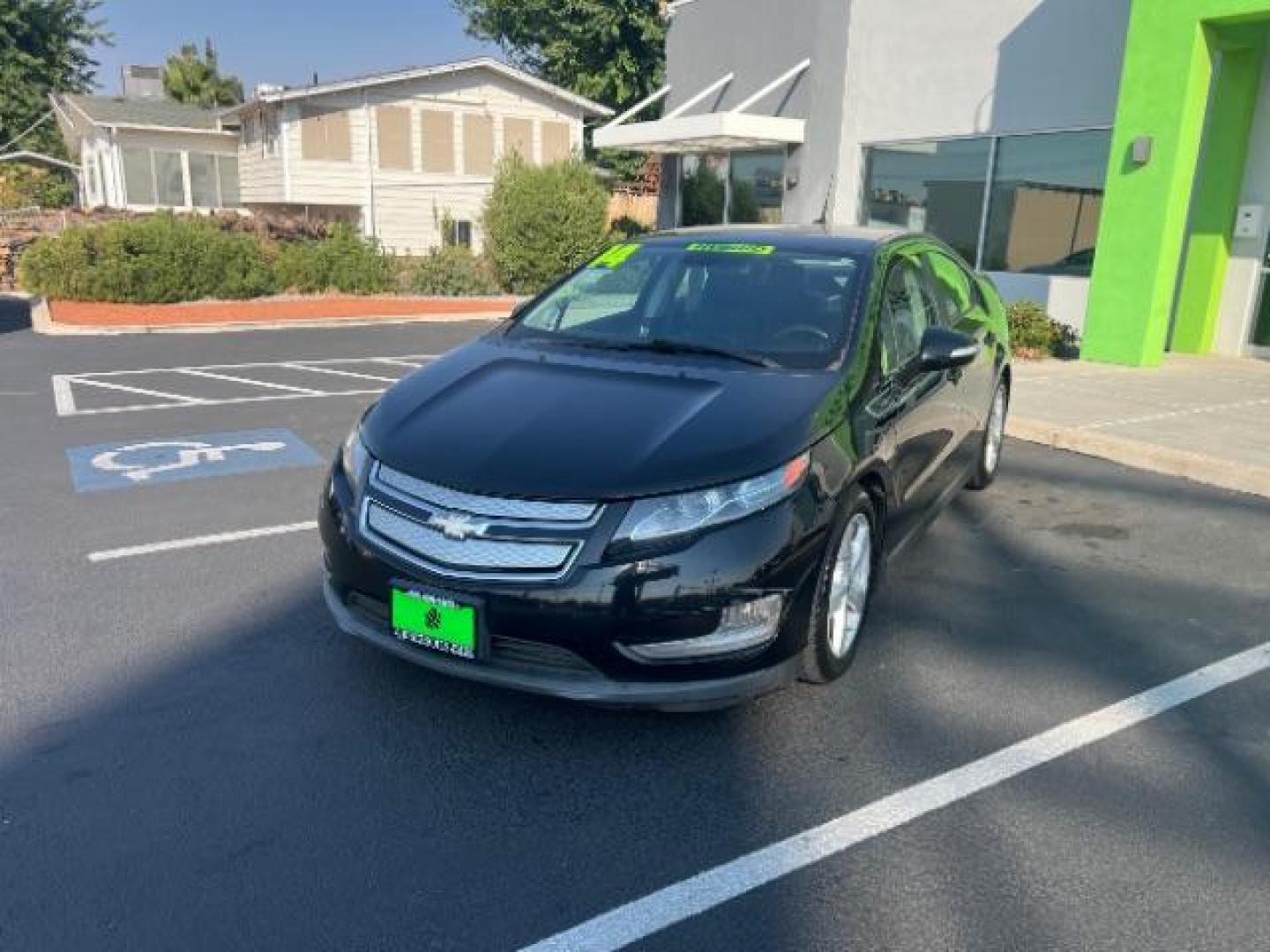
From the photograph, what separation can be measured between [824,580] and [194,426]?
5.83m

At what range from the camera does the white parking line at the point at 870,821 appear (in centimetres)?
234

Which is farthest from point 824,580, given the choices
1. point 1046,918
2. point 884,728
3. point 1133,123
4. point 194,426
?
point 1133,123

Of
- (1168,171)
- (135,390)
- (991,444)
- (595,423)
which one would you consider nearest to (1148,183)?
(1168,171)

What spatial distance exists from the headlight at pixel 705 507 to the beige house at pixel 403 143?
22.9 meters

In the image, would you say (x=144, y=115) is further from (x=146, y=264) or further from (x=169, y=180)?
(x=146, y=264)

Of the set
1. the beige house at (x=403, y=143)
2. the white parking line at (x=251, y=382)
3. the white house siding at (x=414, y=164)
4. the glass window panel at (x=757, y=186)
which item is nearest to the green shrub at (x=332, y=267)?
the glass window panel at (x=757, y=186)

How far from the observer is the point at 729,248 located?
447 centimetres

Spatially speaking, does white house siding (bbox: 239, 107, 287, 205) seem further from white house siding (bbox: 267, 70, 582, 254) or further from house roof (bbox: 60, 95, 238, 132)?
house roof (bbox: 60, 95, 238, 132)

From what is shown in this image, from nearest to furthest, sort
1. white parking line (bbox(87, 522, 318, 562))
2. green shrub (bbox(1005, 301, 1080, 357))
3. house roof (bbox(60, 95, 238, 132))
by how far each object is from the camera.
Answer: white parking line (bbox(87, 522, 318, 562))
green shrub (bbox(1005, 301, 1080, 357))
house roof (bbox(60, 95, 238, 132))

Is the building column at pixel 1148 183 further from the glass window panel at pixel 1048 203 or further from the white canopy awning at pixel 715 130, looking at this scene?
the white canopy awning at pixel 715 130

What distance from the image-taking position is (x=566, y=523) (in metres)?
2.84

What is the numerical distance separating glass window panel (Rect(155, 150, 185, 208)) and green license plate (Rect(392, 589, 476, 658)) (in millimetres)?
31380

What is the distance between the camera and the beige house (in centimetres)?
2500

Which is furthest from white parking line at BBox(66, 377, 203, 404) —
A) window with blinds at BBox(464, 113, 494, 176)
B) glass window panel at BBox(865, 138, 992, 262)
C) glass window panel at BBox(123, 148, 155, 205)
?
glass window panel at BBox(123, 148, 155, 205)
